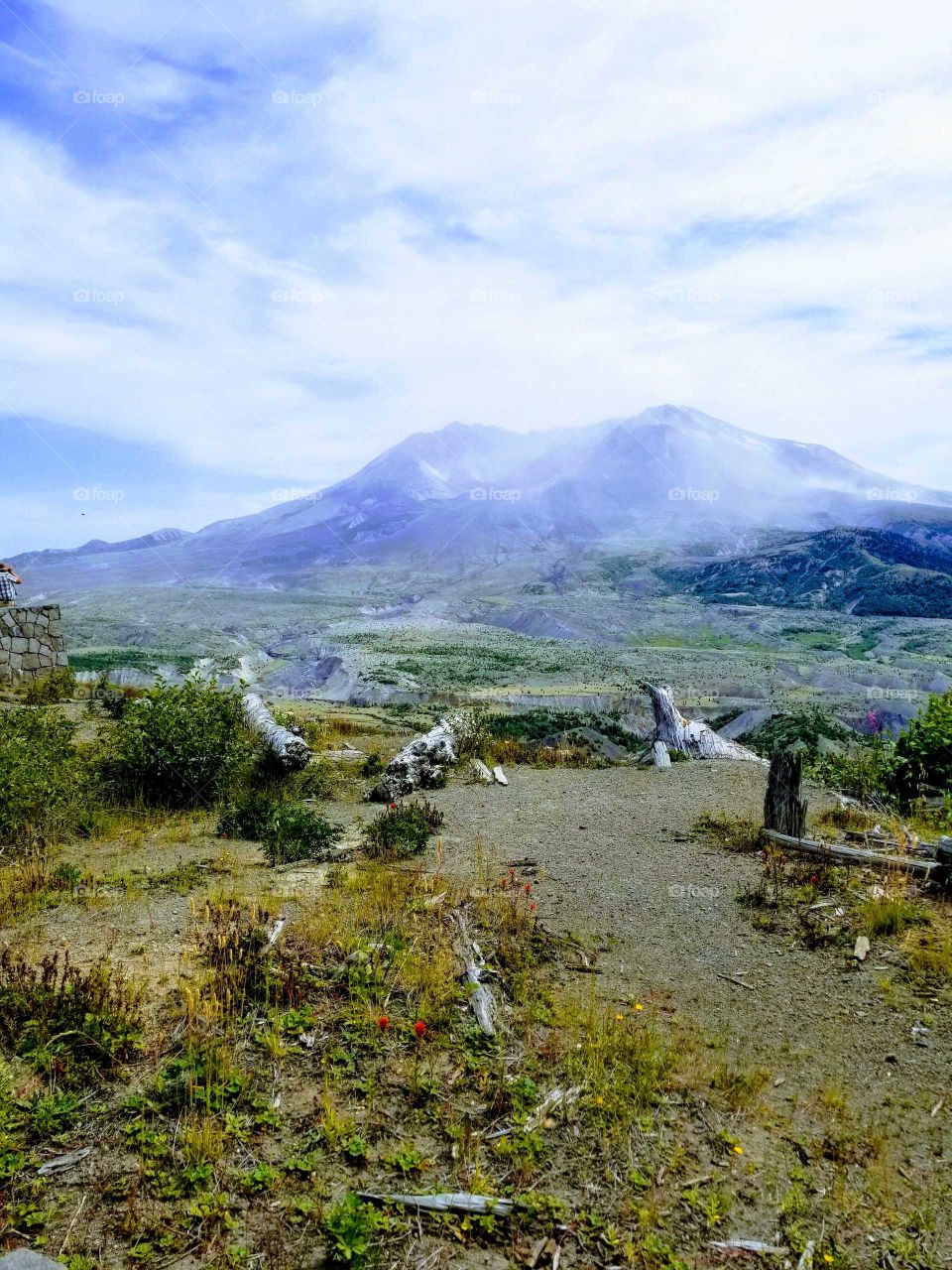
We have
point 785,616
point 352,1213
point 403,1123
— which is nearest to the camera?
point 352,1213

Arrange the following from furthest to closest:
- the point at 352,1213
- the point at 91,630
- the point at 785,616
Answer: the point at 785,616
the point at 91,630
the point at 352,1213

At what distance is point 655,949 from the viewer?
22.7ft

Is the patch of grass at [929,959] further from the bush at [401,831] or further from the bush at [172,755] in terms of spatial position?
the bush at [172,755]

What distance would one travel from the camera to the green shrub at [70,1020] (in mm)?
4688

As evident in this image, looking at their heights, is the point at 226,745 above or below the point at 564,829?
above

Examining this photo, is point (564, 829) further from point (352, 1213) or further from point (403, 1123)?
point (352, 1213)

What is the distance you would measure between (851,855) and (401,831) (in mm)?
5191

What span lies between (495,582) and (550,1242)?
317 ft

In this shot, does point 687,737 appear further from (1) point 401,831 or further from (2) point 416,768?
(1) point 401,831

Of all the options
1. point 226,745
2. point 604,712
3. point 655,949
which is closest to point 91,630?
point 604,712

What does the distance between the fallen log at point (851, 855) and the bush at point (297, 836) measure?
5.49 metres

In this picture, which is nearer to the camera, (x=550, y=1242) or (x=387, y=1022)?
(x=550, y=1242)

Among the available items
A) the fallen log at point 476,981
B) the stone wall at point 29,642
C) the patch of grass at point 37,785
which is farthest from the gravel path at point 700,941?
the stone wall at point 29,642

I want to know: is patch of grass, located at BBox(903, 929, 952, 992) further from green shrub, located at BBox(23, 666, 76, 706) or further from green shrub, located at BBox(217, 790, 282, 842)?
green shrub, located at BBox(23, 666, 76, 706)
